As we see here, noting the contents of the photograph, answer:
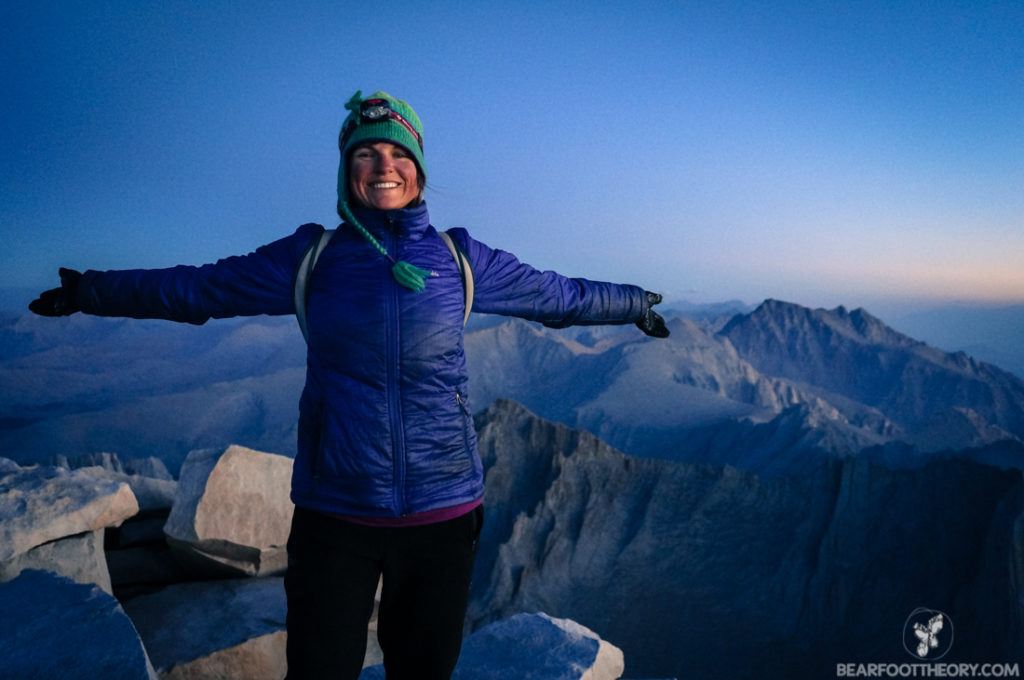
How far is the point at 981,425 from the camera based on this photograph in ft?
131

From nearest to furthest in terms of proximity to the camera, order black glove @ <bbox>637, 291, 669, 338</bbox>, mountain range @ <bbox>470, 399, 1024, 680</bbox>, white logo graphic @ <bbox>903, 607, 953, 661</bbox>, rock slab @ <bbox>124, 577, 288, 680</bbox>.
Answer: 1. black glove @ <bbox>637, 291, 669, 338</bbox>
2. rock slab @ <bbox>124, 577, 288, 680</bbox>
3. white logo graphic @ <bbox>903, 607, 953, 661</bbox>
4. mountain range @ <bbox>470, 399, 1024, 680</bbox>

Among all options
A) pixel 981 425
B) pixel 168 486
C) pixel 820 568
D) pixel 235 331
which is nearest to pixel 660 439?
pixel 981 425

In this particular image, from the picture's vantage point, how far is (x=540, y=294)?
1.98m

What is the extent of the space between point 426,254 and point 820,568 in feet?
65.5

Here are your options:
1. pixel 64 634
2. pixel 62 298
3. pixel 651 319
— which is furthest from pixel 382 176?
pixel 64 634

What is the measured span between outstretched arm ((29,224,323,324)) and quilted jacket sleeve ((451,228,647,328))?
22.6 inches

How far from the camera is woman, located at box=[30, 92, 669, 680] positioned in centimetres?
159

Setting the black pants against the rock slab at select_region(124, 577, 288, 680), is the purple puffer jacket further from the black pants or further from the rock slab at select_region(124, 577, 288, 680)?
the rock slab at select_region(124, 577, 288, 680)

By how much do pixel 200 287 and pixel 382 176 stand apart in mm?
666

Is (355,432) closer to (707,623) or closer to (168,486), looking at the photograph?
(168,486)

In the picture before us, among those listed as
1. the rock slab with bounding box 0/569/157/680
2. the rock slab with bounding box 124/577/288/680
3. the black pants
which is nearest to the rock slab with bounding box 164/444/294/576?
the rock slab with bounding box 124/577/288/680

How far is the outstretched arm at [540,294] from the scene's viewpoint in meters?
1.87

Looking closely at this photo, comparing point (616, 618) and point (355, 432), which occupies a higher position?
point (355, 432)

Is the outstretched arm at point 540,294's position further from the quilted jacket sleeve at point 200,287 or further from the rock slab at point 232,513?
the rock slab at point 232,513
